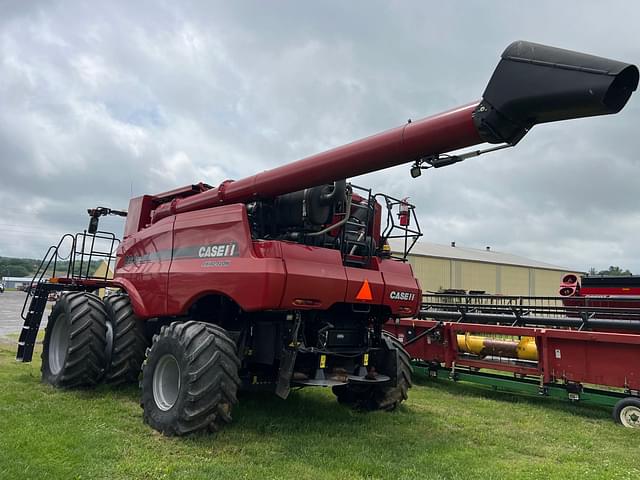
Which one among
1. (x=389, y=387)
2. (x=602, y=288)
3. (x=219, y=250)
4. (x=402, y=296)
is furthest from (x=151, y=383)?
(x=602, y=288)

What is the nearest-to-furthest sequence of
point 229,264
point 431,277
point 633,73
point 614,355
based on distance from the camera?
point 633,73
point 229,264
point 614,355
point 431,277

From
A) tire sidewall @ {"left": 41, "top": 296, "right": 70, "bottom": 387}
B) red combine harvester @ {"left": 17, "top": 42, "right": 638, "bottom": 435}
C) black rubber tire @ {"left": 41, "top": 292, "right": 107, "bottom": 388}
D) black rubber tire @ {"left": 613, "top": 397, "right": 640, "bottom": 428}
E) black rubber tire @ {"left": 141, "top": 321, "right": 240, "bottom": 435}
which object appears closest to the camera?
red combine harvester @ {"left": 17, "top": 42, "right": 638, "bottom": 435}

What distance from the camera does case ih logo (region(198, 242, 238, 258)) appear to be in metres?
5.66

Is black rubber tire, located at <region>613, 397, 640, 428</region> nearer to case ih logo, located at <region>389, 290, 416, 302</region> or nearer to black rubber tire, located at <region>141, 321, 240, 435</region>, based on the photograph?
case ih logo, located at <region>389, 290, 416, 302</region>

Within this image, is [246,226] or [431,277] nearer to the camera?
[246,226]

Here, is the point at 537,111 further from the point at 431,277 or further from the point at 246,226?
the point at 431,277

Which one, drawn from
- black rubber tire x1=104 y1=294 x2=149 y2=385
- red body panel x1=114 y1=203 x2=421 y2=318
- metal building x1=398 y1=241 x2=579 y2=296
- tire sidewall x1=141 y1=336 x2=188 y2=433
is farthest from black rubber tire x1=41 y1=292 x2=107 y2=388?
metal building x1=398 y1=241 x2=579 y2=296

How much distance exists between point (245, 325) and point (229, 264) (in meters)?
0.88

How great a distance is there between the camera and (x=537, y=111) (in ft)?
12.1

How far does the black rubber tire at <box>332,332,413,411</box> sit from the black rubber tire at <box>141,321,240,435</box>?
2028 millimetres

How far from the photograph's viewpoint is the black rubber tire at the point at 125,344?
23.8ft

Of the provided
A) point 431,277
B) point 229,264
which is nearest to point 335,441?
point 229,264

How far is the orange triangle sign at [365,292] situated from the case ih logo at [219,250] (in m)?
1.47

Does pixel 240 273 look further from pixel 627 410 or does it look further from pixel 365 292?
pixel 627 410
